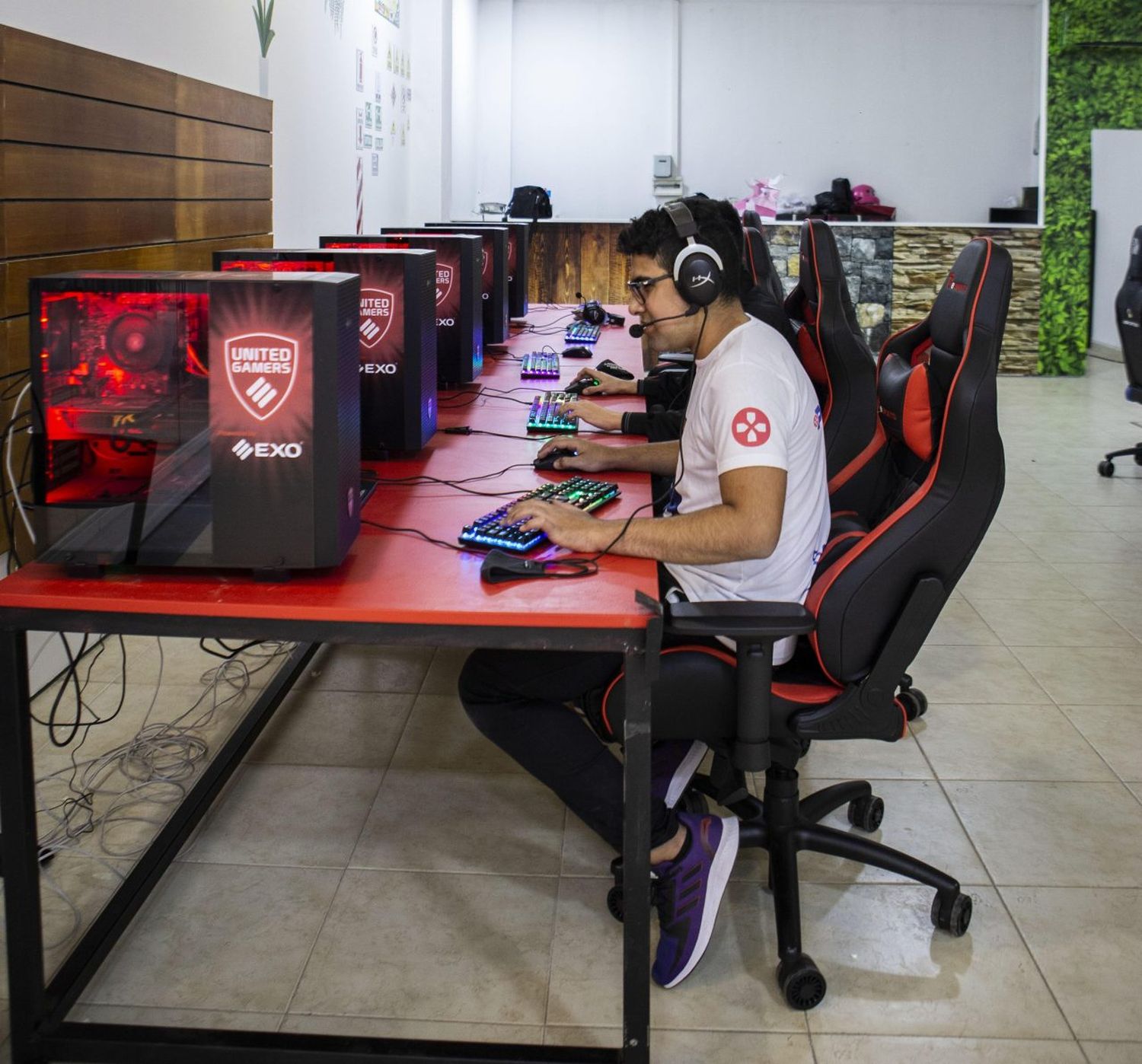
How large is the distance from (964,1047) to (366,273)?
1.57m

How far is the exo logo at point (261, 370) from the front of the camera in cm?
150

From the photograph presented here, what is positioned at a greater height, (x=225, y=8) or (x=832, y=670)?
(x=225, y=8)

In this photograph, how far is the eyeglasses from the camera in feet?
6.39

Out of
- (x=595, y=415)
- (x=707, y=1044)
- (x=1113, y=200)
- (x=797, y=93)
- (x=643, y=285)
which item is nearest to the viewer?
(x=707, y=1044)

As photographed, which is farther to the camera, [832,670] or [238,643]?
[238,643]

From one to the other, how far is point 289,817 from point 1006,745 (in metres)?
1.56

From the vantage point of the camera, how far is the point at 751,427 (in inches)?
67.7

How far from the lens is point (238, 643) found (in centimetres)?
332

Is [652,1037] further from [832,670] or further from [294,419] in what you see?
[294,419]

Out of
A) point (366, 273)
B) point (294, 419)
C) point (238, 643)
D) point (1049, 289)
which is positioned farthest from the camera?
point (1049, 289)

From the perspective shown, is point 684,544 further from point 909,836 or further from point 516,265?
point 516,265

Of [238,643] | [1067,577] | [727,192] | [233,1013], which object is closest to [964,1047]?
[233,1013]

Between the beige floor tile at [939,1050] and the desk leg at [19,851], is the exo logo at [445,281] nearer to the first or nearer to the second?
the desk leg at [19,851]

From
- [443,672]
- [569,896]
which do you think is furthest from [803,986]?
[443,672]
